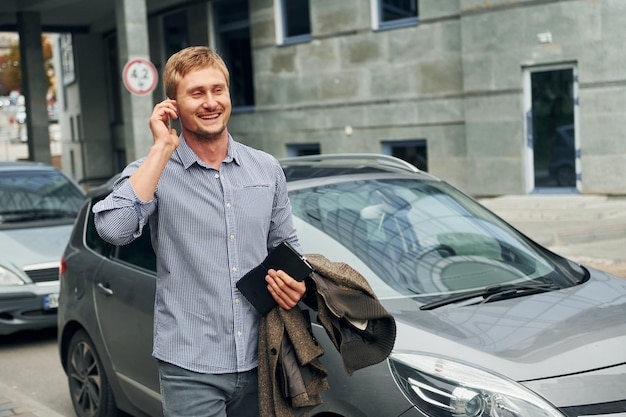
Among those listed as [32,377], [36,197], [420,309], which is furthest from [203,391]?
[36,197]

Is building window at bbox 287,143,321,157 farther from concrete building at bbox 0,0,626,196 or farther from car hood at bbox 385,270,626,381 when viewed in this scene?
car hood at bbox 385,270,626,381

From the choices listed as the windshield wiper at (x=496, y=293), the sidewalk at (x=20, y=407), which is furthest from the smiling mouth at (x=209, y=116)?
the sidewalk at (x=20, y=407)

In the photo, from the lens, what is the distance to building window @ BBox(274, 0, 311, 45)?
2041cm

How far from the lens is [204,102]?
3.04 metres

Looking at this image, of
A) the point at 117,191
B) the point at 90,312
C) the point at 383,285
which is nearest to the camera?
the point at 117,191

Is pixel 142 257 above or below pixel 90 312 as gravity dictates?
above

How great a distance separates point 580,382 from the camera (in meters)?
3.36

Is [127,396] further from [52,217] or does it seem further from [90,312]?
[52,217]

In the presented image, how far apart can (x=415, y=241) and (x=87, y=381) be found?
2288 mm

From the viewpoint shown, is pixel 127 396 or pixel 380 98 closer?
pixel 127 396

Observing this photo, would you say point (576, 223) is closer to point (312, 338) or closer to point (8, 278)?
point (8, 278)

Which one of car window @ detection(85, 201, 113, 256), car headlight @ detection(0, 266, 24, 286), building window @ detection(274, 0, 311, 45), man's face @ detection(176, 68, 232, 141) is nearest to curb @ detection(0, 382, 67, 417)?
car window @ detection(85, 201, 113, 256)

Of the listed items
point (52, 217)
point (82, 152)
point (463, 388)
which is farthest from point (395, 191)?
point (82, 152)

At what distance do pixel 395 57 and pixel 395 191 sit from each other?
1377cm
